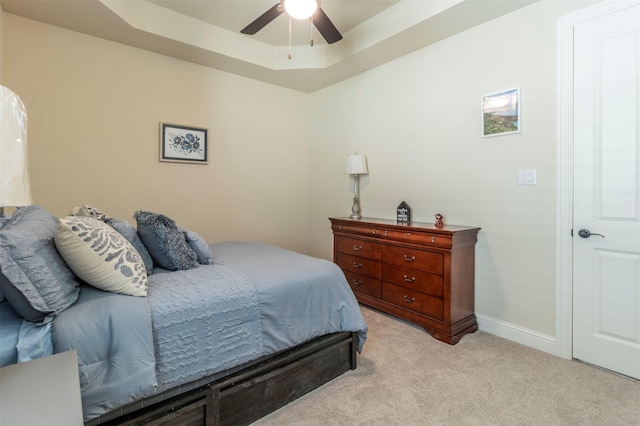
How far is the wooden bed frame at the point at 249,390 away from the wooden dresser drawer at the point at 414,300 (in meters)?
0.85

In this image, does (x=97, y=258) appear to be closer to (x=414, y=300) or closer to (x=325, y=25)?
(x=325, y=25)

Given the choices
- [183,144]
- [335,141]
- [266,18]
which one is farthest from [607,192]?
[183,144]

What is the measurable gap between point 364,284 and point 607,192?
2.03 meters

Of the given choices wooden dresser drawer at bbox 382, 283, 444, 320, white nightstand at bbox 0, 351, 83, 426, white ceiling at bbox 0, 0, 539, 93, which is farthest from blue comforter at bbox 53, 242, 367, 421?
white ceiling at bbox 0, 0, 539, 93

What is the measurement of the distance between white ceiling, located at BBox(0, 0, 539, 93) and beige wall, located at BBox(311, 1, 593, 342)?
213mm

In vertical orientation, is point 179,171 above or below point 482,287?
above

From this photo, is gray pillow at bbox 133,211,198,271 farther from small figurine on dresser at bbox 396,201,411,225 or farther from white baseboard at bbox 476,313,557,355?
white baseboard at bbox 476,313,557,355

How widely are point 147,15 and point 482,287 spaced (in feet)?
12.6

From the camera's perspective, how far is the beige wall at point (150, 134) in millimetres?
2762

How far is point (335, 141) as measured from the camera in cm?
418

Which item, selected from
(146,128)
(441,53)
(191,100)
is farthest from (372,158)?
(146,128)

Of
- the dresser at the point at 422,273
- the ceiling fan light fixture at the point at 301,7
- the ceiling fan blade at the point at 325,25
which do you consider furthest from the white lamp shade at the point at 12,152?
the dresser at the point at 422,273

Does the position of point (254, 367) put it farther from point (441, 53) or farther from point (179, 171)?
point (441, 53)

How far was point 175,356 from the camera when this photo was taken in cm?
138
